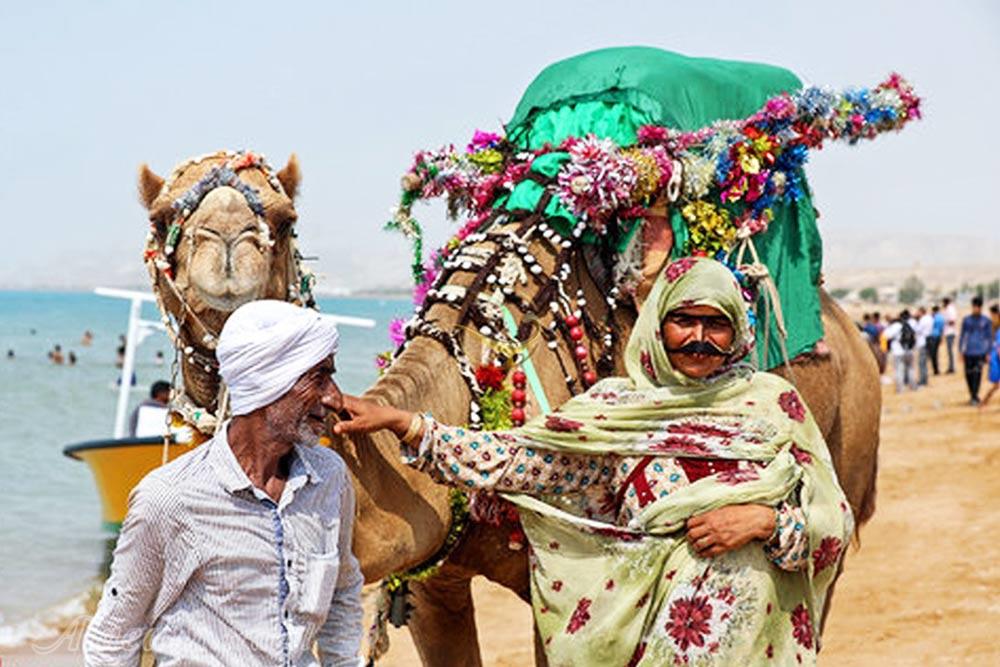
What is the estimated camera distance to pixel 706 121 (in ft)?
21.4

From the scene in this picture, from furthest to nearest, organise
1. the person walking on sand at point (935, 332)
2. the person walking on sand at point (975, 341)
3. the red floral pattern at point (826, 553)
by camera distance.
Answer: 1. the person walking on sand at point (935, 332)
2. the person walking on sand at point (975, 341)
3. the red floral pattern at point (826, 553)

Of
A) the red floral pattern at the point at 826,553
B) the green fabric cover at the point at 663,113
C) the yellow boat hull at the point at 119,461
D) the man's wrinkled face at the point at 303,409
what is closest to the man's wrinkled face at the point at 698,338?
the red floral pattern at the point at 826,553

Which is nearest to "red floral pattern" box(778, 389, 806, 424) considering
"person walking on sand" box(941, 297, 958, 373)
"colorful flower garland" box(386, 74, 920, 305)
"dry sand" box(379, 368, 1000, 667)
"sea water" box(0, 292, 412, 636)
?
"colorful flower garland" box(386, 74, 920, 305)

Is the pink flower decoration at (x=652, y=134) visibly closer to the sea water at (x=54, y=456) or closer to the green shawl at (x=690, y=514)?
the sea water at (x=54, y=456)

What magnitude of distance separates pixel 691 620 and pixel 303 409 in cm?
154

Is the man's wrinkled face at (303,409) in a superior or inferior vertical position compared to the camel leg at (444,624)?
superior

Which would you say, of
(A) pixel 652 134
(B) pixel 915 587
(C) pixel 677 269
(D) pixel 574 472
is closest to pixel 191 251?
(D) pixel 574 472

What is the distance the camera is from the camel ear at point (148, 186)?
17.3 ft

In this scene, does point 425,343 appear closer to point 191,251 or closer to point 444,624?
point 191,251

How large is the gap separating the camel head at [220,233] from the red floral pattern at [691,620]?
161cm

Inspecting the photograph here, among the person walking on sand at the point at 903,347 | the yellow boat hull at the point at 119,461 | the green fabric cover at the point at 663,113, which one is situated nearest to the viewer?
the green fabric cover at the point at 663,113

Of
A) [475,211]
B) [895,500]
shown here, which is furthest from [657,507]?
[895,500]

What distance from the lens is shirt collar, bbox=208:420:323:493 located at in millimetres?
3121

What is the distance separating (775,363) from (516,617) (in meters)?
4.23
